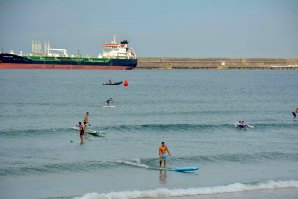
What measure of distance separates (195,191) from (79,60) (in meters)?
156

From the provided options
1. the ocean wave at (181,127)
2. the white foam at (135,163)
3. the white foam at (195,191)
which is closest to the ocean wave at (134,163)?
the white foam at (135,163)

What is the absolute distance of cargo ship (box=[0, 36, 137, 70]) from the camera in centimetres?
16976

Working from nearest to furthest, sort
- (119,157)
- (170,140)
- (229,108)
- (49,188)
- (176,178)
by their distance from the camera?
(49,188) < (176,178) < (119,157) < (170,140) < (229,108)

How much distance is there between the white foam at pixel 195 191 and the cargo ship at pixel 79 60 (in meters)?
145

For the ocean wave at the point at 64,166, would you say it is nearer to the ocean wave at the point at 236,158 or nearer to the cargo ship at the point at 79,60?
the ocean wave at the point at 236,158

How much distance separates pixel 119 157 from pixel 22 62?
142481 mm

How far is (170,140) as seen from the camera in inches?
1551

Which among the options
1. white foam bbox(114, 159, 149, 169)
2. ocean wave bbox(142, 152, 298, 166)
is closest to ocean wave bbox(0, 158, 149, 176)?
white foam bbox(114, 159, 149, 169)

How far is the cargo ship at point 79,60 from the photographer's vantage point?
557 feet

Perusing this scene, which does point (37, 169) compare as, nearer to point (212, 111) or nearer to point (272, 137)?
point (272, 137)

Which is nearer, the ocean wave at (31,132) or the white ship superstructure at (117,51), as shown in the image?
the ocean wave at (31,132)

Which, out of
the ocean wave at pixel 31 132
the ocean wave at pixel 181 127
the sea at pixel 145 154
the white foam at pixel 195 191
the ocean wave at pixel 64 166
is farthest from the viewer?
the ocean wave at pixel 181 127

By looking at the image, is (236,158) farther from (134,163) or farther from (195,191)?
(195,191)

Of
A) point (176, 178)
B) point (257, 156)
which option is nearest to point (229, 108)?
point (257, 156)
